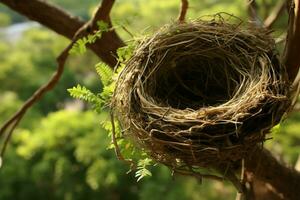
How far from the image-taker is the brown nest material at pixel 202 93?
65 cm

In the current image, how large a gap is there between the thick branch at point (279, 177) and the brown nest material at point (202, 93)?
0.30 m

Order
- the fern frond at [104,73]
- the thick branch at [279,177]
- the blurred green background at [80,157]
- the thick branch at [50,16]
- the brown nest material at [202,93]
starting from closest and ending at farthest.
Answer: the brown nest material at [202,93] < the fern frond at [104,73] < the thick branch at [279,177] < the thick branch at [50,16] < the blurred green background at [80,157]

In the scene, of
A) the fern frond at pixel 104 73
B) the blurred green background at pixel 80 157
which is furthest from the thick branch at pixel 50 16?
the blurred green background at pixel 80 157

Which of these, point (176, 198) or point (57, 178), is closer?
point (176, 198)

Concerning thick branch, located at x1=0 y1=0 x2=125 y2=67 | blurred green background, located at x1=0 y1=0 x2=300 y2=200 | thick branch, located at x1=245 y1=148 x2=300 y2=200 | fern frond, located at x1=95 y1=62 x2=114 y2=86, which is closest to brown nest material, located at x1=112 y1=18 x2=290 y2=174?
fern frond, located at x1=95 y1=62 x2=114 y2=86

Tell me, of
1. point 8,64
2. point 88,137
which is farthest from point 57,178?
point 8,64

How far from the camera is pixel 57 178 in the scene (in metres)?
3.31

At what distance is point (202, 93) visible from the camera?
836mm

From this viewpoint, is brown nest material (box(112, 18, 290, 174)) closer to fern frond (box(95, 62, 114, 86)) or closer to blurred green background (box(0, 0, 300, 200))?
fern frond (box(95, 62, 114, 86))

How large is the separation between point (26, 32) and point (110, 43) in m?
3.55

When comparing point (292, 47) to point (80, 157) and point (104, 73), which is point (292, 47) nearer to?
point (104, 73)

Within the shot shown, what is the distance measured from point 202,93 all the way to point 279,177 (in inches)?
13.9

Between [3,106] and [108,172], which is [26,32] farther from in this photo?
[108,172]

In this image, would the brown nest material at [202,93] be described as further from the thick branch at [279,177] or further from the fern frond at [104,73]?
the thick branch at [279,177]
